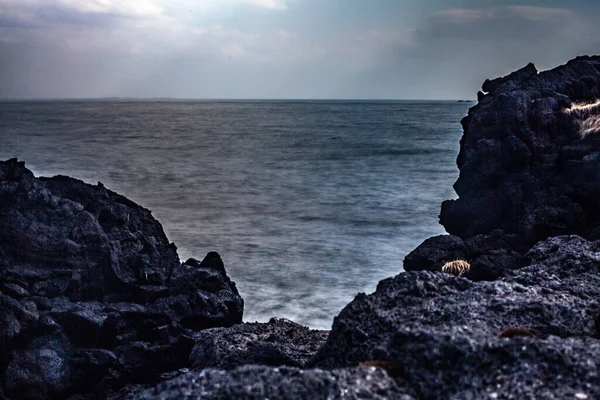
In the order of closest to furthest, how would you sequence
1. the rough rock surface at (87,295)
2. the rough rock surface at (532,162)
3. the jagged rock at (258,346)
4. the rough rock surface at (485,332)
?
1. the rough rock surface at (485,332)
2. the jagged rock at (258,346)
3. the rough rock surface at (87,295)
4. the rough rock surface at (532,162)

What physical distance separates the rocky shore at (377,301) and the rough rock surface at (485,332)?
0.05 feet

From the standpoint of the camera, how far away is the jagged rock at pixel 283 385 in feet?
12.6

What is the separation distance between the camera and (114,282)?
9891 mm

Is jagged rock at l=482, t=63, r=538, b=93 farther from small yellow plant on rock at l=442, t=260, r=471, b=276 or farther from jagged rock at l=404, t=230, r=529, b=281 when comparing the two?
small yellow plant on rock at l=442, t=260, r=471, b=276

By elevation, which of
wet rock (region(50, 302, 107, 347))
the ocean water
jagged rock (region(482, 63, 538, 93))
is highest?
jagged rock (region(482, 63, 538, 93))

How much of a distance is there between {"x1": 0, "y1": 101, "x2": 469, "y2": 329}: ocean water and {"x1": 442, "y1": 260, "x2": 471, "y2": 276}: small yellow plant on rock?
373cm

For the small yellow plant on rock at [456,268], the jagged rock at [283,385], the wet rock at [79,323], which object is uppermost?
the jagged rock at [283,385]

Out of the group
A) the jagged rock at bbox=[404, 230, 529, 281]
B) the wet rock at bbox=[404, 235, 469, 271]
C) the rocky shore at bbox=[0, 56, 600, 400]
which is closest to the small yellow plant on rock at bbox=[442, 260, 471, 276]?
the jagged rock at bbox=[404, 230, 529, 281]

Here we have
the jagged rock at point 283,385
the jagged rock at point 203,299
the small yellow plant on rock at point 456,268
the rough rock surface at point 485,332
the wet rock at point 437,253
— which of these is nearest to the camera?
the jagged rock at point 283,385

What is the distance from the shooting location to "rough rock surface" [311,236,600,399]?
4039 mm

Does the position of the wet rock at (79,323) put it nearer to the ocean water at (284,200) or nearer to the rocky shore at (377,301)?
the rocky shore at (377,301)

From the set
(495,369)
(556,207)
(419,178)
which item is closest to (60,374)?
(495,369)

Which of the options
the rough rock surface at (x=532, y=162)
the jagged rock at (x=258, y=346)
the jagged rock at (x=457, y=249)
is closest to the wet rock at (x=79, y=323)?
the jagged rock at (x=258, y=346)

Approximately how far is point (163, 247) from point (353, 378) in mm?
8267
